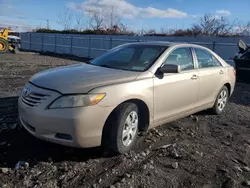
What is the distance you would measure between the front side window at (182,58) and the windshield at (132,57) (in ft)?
0.61

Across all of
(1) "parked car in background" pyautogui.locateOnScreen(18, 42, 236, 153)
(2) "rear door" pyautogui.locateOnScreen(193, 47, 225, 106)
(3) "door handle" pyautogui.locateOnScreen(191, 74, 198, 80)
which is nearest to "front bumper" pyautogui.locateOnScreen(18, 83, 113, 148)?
(1) "parked car in background" pyautogui.locateOnScreen(18, 42, 236, 153)

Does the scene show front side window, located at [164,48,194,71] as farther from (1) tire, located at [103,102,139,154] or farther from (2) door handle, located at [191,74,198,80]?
(1) tire, located at [103,102,139,154]

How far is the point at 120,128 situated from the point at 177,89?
1.44 metres

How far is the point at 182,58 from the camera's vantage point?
5.14 m

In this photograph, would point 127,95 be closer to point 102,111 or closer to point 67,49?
point 102,111

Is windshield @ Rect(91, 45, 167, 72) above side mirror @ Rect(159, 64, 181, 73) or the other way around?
above

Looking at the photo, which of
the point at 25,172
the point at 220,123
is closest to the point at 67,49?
the point at 220,123

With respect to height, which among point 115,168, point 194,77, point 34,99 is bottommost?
point 115,168

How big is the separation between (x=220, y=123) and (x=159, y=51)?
211 cm

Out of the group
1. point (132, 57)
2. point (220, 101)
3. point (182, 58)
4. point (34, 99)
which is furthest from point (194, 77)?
point (34, 99)

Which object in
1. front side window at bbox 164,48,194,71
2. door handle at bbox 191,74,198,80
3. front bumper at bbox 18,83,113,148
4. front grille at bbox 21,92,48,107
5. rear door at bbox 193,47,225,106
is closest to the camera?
front bumper at bbox 18,83,113,148

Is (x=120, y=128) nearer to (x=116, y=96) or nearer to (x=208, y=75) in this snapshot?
(x=116, y=96)

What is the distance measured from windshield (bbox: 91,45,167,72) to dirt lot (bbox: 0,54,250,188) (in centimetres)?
116

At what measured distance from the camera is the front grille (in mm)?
3605
